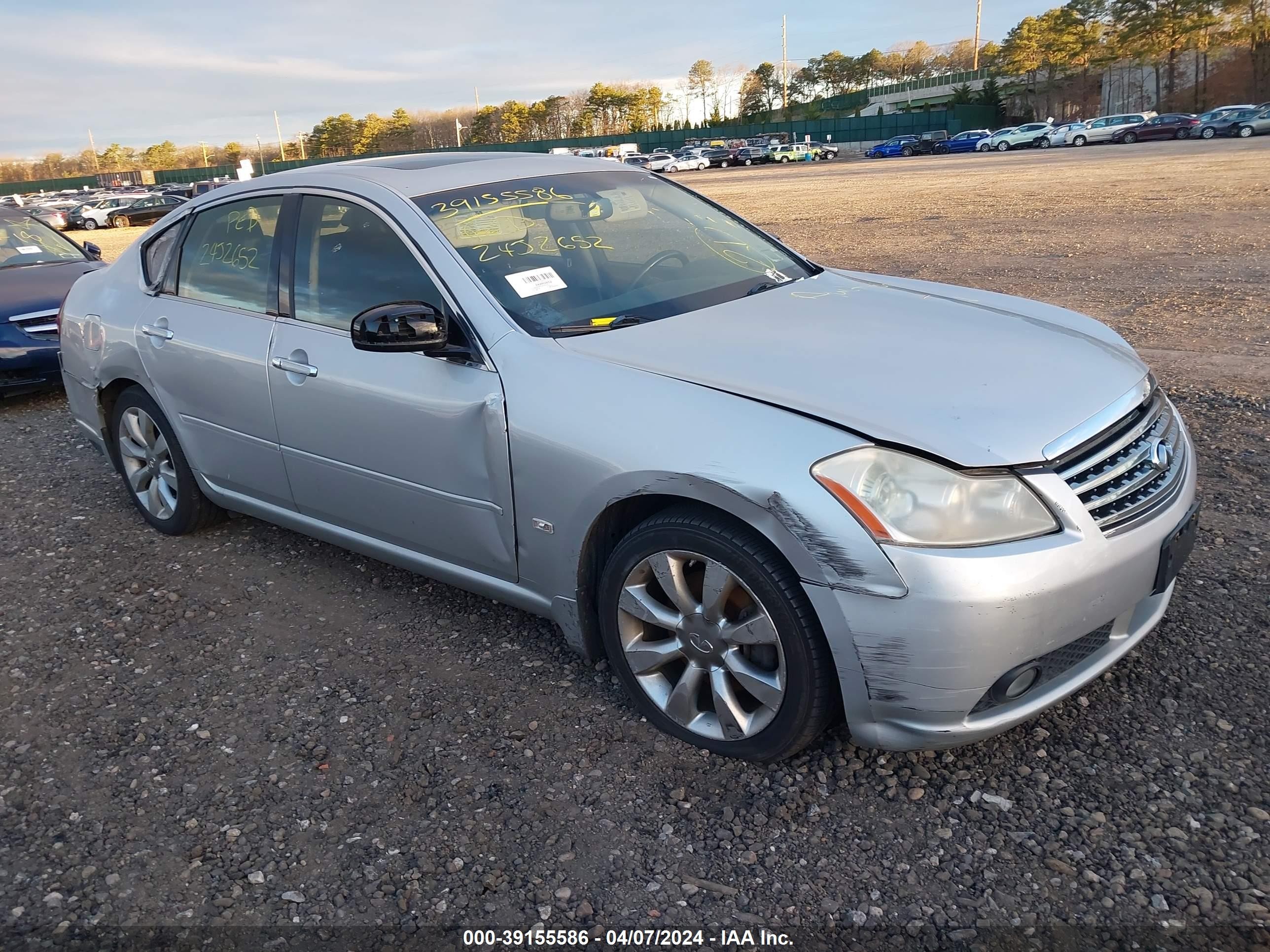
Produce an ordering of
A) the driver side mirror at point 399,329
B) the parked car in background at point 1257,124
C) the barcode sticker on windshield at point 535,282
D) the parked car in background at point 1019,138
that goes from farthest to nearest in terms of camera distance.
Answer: the parked car in background at point 1019,138
the parked car in background at point 1257,124
the barcode sticker on windshield at point 535,282
the driver side mirror at point 399,329

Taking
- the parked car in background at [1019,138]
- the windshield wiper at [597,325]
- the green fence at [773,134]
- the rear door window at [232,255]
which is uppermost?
the green fence at [773,134]

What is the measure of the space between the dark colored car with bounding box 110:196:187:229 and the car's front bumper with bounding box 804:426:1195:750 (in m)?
39.3

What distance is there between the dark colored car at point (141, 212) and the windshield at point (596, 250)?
37.3 meters

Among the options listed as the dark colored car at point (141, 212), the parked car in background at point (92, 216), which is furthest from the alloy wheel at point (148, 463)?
the parked car in background at point (92, 216)

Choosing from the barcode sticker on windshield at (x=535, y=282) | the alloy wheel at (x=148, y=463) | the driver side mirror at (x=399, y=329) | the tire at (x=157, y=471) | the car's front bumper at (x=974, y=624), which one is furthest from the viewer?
the alloy wheel at (x=148, y=463)

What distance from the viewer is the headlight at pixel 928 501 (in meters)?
2.32

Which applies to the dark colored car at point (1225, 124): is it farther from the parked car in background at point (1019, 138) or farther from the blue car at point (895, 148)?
the blue car at point (895, 148)

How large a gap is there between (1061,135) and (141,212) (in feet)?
136

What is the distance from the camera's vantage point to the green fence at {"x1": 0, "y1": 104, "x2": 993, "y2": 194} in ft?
234

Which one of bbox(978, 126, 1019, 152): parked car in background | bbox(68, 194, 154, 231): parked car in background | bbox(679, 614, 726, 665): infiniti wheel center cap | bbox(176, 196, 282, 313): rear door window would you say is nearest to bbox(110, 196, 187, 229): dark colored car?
bbox(68, 194, 154, 231): parked car in background

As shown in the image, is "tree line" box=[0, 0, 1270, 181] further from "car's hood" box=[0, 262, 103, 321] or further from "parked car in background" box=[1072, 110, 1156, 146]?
"car's hood" box=[0, 262, 103, 321]

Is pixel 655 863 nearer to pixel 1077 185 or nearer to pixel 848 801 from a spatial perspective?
pixel 848 801

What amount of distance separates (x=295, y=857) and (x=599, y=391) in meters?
1.49

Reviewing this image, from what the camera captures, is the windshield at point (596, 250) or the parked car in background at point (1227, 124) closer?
the windshield at point (596, 250)
